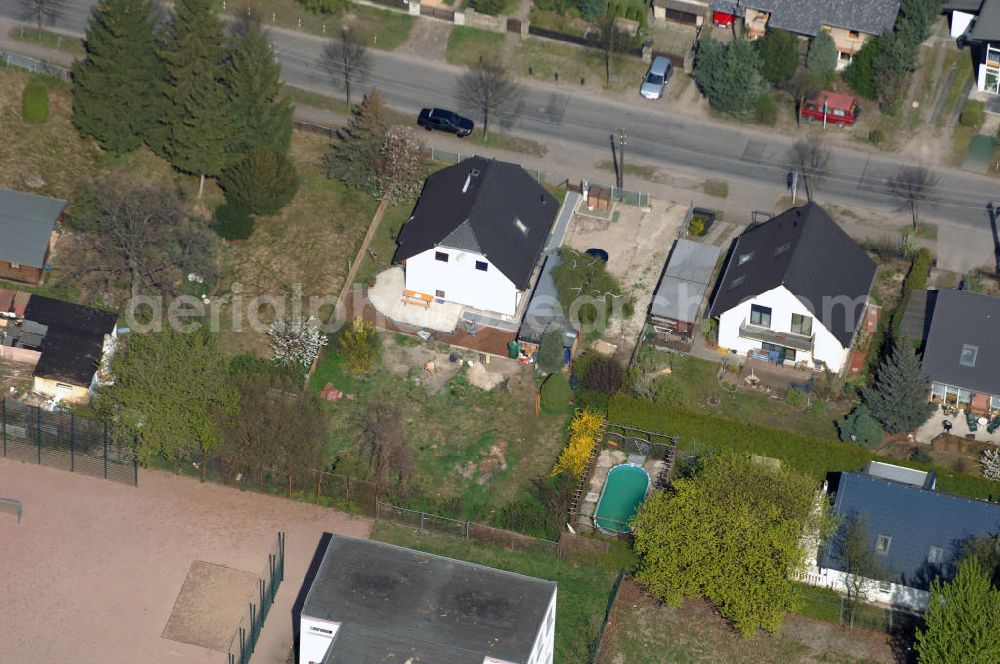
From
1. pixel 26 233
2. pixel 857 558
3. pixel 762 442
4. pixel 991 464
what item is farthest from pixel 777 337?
pixel 26 233

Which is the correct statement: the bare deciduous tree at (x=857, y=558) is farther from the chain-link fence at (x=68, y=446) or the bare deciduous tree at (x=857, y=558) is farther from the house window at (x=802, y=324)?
the chain-link fence at (x=68, y=446)

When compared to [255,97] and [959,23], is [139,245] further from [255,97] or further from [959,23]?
[959,23]

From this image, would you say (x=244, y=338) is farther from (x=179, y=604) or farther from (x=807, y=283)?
(x=807, y=283)

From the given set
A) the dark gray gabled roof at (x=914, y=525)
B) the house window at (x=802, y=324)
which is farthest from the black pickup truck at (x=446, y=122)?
the dark gray gabled roof at (x=914, y=525)

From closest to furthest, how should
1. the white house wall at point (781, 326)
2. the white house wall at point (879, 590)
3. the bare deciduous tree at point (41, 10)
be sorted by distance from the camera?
1. the white house wall at point (879, 590)
2. the white house wall at point (781, 326)
3. the bare deciduous tree at point (41, 10)

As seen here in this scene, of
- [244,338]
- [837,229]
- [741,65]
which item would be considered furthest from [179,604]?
[741,65]

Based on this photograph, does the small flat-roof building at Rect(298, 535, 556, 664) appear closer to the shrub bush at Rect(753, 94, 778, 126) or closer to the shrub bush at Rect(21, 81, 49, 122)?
the shrub bush at Rect(21, 81, 49, 122)
